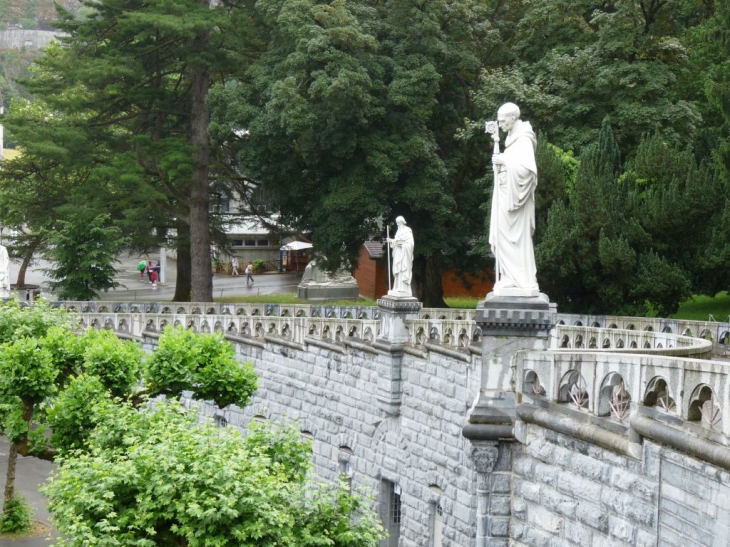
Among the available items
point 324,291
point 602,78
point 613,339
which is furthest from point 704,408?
point 324,291

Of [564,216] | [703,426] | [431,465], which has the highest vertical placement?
[564,216]

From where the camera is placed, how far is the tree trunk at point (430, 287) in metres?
40.7

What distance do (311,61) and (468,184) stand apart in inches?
277

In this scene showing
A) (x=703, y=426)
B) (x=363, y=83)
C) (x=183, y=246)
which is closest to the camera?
(x=703, y=426)

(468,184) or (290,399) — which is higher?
(468,184)

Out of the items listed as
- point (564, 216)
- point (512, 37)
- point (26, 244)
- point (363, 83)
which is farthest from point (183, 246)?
point (564, 216)

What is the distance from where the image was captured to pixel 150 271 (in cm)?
5853

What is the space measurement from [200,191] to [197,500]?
28.1 metres

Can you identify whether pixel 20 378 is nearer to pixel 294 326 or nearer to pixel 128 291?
pixel 294 326

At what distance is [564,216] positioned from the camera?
32250 mm

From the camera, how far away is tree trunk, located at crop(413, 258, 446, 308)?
4069 centimetres

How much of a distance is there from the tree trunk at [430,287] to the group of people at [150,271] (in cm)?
1969

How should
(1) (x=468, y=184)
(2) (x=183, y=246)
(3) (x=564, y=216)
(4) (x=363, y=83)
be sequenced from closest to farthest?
(3) (x=564, y=216) → (4) (x=363, y=83) → (1) (x=468, y=184) → (2) (x=183, y=246)

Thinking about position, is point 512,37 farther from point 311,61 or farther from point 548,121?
point 311,61
